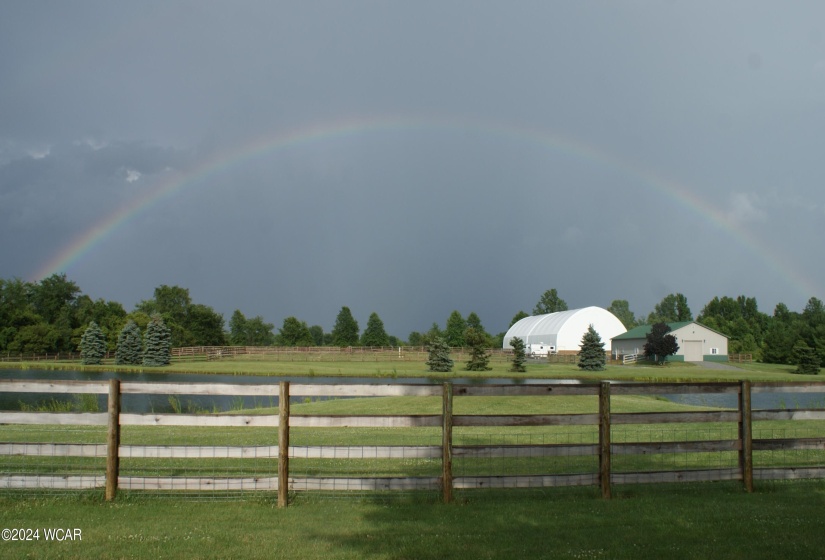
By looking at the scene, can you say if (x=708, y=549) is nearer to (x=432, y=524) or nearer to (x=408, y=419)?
(x=432, y=524)

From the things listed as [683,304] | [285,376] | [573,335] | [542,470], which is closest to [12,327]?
[285,376]

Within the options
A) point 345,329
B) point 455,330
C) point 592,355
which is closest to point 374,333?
point 345,329

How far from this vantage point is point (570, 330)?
337 feet

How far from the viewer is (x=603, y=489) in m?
9.20

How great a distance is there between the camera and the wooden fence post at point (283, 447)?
338 inches

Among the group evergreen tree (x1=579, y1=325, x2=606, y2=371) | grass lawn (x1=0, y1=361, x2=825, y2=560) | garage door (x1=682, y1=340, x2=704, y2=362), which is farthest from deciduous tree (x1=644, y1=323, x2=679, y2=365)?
grass lawn (x1=0, y1=361, x2=825, y2=560)

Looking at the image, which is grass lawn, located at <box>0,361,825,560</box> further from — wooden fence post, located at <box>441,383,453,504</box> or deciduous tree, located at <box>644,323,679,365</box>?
deciduous tree, located at <box>644,323,679,365</box>

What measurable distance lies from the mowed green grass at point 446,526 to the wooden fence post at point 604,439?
22 centimetres

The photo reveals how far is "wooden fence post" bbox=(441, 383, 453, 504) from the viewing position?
870 cm

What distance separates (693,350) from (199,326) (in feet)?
250

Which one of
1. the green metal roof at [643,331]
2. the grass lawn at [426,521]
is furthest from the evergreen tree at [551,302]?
the grass lawn at [426,521]

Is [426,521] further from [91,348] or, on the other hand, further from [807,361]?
[807,361]

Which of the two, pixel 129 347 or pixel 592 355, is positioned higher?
pixel 129 347

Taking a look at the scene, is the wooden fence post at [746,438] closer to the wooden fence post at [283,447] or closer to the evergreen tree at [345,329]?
the wooden fence post at [283,447]
